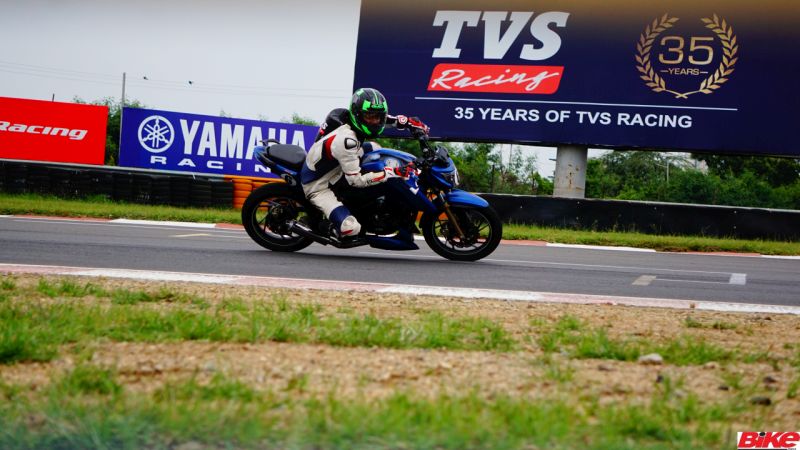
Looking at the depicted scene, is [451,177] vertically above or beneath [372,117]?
beneath

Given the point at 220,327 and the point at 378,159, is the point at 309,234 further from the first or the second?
the point at 220,327

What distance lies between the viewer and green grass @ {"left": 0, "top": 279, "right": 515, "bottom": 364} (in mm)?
4211

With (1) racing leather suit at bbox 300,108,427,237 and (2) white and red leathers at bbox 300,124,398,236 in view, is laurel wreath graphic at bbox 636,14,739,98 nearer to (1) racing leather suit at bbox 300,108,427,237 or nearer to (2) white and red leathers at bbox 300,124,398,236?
(1) racing leather suit at bbox 300,108,427,237

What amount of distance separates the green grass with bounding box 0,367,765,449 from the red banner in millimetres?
17131

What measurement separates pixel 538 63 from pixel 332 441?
1831 centimetres

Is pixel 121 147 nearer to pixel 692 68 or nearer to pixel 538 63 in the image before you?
pixel 538 63

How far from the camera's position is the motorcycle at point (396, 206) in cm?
941

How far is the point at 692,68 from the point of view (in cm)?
1925

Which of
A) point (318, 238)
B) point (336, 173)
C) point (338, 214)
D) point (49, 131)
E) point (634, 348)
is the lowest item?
point (634, 348)

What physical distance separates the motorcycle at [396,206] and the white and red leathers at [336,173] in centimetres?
12

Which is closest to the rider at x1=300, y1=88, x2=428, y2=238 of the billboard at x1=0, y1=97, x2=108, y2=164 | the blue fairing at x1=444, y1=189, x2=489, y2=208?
the blue fairing at x1=444, y1=189, x2=489, y2=208

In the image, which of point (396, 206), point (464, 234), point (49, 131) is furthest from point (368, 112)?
point (49, 131)

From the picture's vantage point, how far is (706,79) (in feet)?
62.8

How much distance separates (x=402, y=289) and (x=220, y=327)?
273 cm
